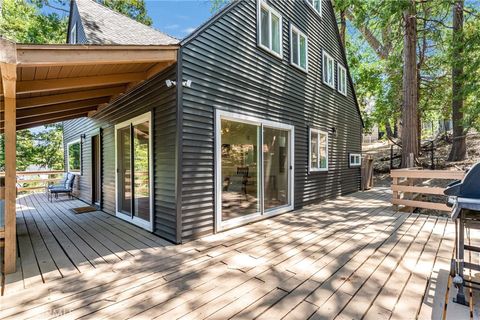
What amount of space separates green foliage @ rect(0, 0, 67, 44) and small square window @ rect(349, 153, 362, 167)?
1473cm

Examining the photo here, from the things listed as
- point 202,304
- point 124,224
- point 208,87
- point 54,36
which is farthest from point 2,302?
point 54,36

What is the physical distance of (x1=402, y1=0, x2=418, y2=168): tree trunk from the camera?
831 cm

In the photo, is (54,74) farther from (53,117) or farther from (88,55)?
(53,117)

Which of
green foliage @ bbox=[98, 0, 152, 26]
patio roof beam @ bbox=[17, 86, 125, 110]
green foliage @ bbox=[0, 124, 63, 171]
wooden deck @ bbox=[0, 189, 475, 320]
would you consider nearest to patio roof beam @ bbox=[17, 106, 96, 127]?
patio roof beam @ bbox=[17, 86, 125, 110]

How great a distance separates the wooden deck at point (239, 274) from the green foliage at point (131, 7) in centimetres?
1302

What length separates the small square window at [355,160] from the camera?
9.78 m

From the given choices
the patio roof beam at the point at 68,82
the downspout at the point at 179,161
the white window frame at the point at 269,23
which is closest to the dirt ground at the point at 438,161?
the white window frame at the point at 269,23

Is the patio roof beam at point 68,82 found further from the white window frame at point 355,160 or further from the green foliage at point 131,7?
the green foliage at point 131,7

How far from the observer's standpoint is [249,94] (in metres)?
5.10

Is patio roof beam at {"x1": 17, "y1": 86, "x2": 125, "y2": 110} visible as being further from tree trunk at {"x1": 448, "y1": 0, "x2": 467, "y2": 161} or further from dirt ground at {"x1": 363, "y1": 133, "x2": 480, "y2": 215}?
tree trunk at {"x1": 448, "y1": 0, "x2": 467, "y2": 161}

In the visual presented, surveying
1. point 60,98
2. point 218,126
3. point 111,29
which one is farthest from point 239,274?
point 111,29

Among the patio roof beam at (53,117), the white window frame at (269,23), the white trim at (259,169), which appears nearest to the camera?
the white trim at (259,169)

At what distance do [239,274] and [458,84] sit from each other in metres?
12.7

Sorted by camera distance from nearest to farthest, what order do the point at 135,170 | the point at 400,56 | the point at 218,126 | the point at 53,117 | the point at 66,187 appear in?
the point at 218,126, the point at 135,170, the point at 53,117, the point at 66,187, the point at 400,56
